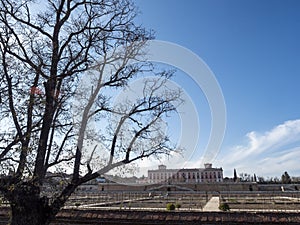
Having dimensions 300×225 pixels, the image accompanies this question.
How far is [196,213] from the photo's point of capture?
31.6 ft

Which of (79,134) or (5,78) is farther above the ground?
(5,78)

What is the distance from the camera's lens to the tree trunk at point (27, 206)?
7.67 meters

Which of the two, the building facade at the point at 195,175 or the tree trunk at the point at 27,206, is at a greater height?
the building facade at the point at 195,175

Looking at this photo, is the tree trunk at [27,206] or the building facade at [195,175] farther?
the building facade at [195,175]

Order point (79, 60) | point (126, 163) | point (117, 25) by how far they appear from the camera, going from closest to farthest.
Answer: point (126, 163)
point (79, 60)
point (117, 25)

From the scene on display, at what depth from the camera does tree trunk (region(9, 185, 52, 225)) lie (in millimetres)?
7671

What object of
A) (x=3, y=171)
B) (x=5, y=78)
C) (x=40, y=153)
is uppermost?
(x=5, y=78)

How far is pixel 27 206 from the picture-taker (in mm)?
7859

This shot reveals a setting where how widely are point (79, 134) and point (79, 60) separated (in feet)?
8.26

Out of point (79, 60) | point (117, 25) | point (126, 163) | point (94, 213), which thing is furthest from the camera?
point (94, 213)

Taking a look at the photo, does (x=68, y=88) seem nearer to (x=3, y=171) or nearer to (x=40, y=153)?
(x=40, y=153)

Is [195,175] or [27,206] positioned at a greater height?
[195,175]

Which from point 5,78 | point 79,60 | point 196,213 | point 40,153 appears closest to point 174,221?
point 196,213

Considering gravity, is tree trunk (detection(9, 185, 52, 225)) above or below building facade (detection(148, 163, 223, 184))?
below
